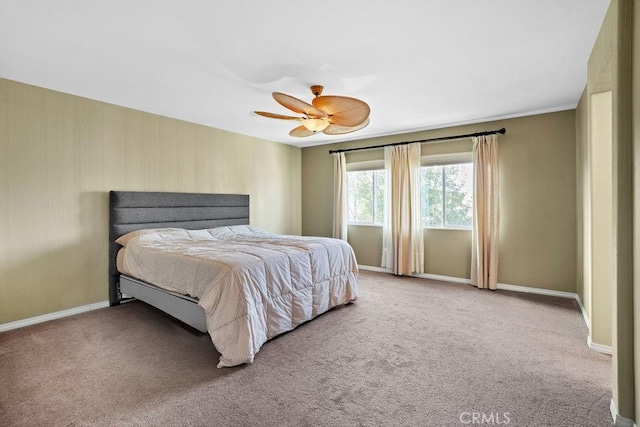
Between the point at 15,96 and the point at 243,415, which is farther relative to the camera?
the point at 15,96

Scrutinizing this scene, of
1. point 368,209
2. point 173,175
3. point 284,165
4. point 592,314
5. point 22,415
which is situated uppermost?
point 284,165

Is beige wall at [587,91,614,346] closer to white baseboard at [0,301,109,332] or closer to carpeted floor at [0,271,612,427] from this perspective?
carpeted floor at [0,271,612,427]

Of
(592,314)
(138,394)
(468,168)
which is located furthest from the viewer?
(468,168)

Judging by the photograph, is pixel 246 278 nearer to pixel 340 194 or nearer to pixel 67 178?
pixel 67 178

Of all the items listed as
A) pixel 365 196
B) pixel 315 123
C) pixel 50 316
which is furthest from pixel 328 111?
pixel 50 316

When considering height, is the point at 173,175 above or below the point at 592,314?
above

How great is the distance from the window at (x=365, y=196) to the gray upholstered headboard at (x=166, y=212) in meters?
2.06

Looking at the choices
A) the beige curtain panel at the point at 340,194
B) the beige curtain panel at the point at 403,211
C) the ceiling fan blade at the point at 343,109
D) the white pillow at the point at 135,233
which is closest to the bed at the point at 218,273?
the white pillow at the point at 135,233

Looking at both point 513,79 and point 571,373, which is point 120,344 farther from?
point 513,79

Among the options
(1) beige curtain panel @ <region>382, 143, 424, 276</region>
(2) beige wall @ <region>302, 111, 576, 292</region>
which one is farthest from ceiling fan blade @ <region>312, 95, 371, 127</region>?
(2) beige wall @ <region>302, 111, 576, 292</region>

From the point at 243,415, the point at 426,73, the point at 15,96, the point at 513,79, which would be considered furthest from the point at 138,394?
the point at 513,79

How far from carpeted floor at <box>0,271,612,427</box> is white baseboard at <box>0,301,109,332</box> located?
0.14m

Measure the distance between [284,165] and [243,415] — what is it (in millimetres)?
5055

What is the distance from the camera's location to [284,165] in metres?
6.34
